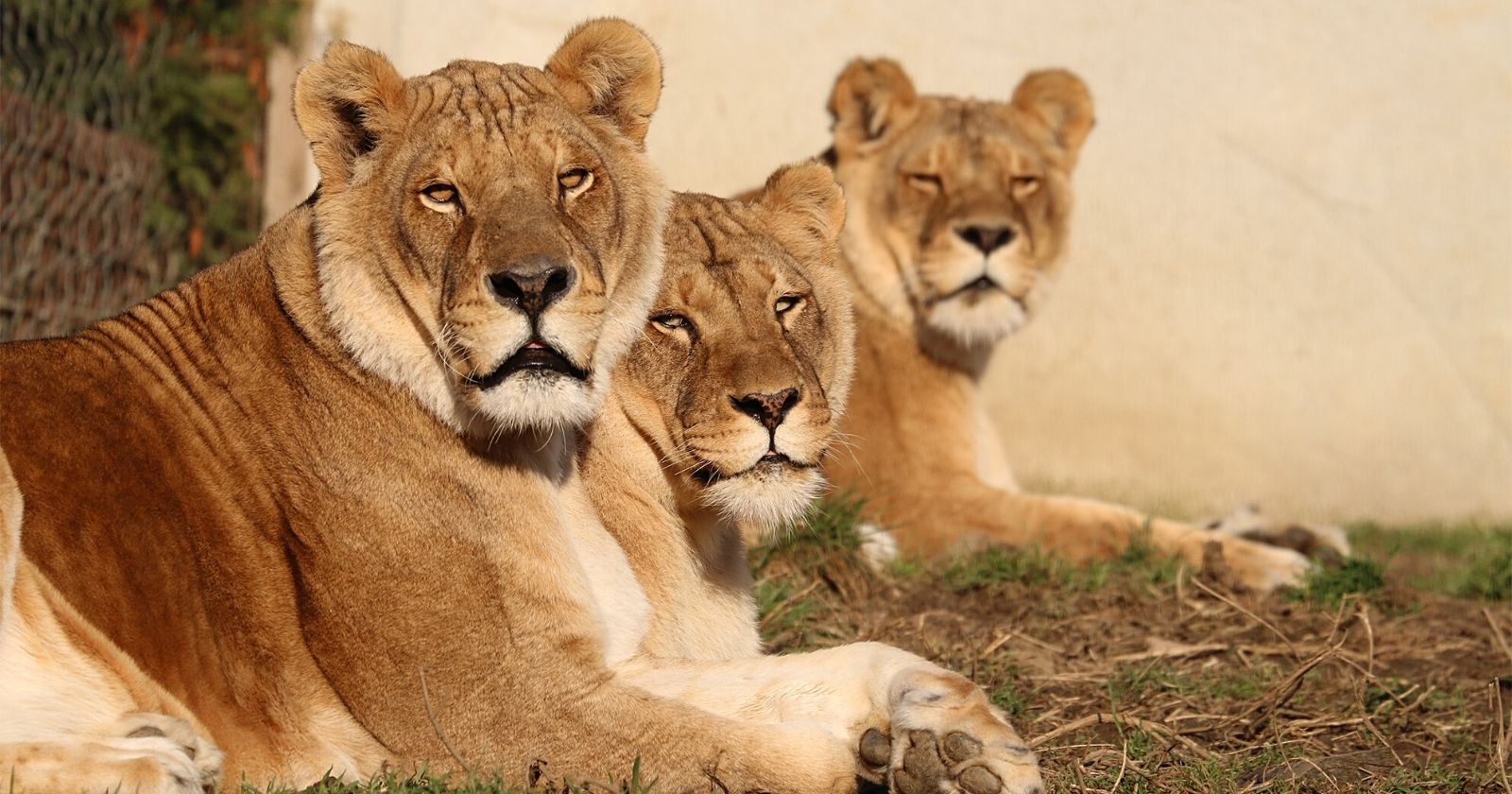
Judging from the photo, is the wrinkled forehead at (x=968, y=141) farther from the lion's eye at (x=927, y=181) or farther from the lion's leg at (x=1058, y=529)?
the lion's leg at (x=1058, y=529)

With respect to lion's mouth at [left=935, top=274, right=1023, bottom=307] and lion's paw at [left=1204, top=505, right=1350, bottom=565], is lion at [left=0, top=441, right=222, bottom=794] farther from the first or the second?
lion's paw at [left=1204, top=505, right=1350, bottom=565]

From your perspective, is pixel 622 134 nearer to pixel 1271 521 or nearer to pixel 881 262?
pixel 881 262

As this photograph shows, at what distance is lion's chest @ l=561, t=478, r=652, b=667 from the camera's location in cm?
375

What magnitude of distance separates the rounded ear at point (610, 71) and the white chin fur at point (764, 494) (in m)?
0.82

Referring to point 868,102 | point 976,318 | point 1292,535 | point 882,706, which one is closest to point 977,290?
point 976,318

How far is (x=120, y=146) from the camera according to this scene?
7844 mm

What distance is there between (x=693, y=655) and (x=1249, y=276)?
5675mm

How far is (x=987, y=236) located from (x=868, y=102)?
80 centimetres

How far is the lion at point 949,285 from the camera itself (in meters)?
6.66

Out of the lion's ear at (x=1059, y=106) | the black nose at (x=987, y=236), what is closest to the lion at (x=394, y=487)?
the black nose at (x=987, y=236)

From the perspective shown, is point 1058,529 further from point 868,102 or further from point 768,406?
point 768,406

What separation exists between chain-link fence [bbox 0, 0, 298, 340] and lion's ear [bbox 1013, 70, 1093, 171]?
3.32 m

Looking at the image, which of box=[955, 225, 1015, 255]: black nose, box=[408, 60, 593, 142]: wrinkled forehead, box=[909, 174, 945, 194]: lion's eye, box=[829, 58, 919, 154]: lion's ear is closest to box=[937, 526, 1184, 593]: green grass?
box=[955, 225, 1015, 255]: black nose

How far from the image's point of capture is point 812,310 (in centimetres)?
443
